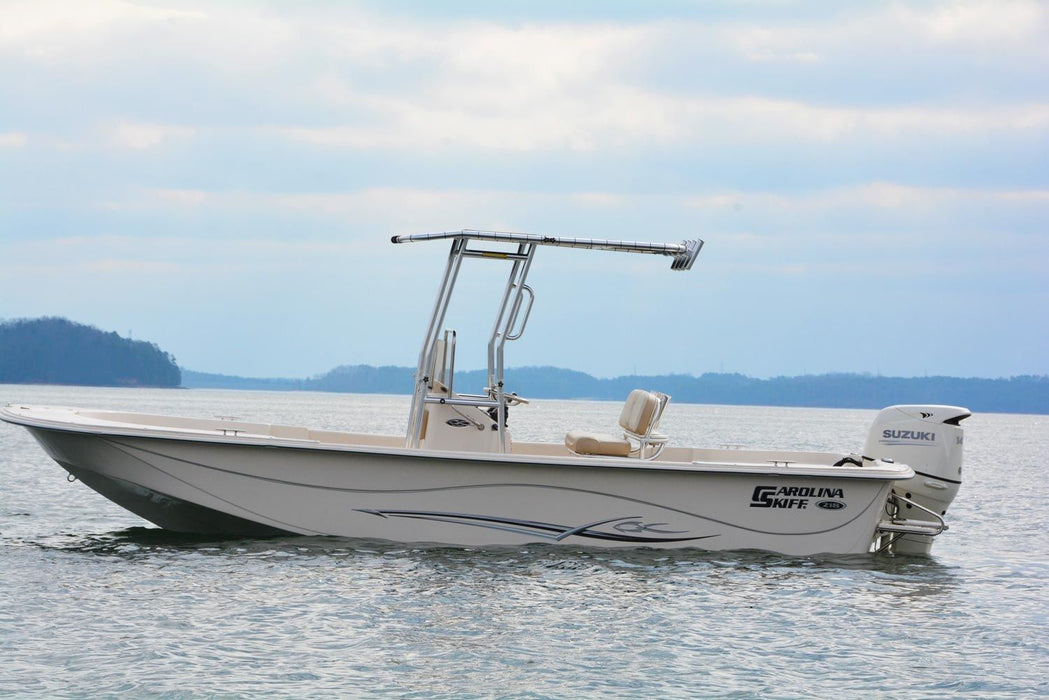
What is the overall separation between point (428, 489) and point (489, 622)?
204 centimetres

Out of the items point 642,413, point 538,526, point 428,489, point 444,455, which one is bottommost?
point 538,526

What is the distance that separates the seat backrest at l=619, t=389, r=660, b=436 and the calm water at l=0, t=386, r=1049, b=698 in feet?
3.94

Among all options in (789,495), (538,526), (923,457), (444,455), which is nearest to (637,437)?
(538,526)

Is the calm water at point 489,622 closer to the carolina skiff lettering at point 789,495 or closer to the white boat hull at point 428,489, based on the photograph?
the white boat hull at point 428,489

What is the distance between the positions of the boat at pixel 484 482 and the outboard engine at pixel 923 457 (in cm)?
3

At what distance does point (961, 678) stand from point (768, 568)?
2924mm

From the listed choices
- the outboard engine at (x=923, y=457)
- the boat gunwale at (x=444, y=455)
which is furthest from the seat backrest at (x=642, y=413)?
the outboard engine at (x=923, y=457)

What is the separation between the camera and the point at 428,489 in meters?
10.3

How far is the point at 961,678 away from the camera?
7750 millimetres

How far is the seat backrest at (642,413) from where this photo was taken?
10945mm

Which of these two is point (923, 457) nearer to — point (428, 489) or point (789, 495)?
point (789, 495)

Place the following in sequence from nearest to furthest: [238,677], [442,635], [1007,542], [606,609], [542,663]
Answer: [238,677], [542,663], [442,635], [606,609], [1007,542]

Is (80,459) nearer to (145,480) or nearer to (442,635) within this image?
(145,480)

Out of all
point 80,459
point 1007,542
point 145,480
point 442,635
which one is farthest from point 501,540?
point 1007,542
